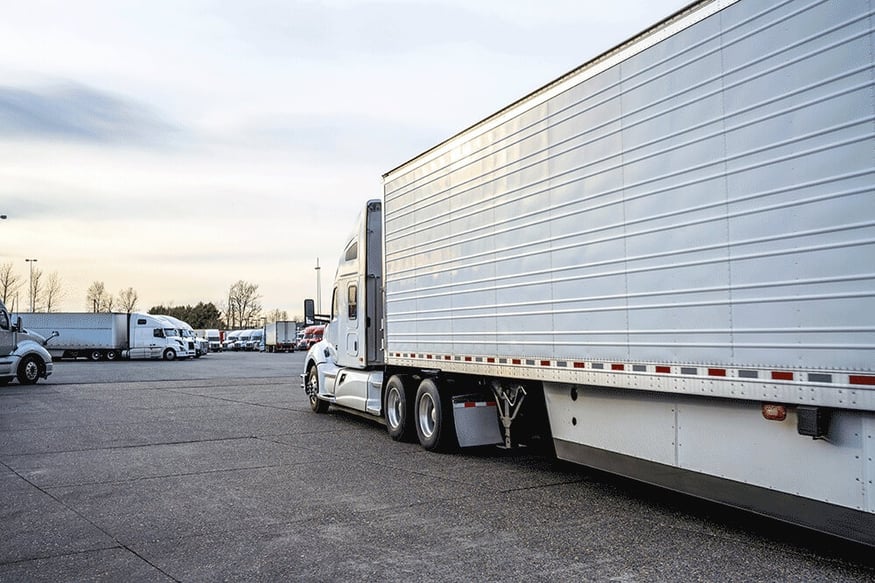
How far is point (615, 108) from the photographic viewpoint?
7.15 metres

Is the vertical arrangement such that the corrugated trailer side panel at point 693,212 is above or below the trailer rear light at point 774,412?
above

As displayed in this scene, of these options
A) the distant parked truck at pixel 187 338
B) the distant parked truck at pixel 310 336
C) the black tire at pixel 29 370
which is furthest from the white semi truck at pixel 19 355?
the distant parked truck at pixel 310 336

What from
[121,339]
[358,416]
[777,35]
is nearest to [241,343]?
[121,339]

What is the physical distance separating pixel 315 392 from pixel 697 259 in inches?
444

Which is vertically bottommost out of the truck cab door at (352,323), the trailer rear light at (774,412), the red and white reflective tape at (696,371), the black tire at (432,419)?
the black tire at (432,419)

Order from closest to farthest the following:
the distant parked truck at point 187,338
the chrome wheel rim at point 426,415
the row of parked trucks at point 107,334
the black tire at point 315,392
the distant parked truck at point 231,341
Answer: the chrome wheel rim at point 426,415 → the black tire at point 315,392 → the row of parked trucks at point 107,334 → the distant parked truck at point 187,338 → the distant parked truck at point 231,341

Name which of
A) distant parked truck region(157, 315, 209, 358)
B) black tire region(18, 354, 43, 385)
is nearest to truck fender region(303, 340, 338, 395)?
black tire region(18, 354, 43, 385)

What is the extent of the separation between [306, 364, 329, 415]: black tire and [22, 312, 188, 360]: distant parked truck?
118 feet

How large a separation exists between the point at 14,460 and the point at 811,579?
991cm

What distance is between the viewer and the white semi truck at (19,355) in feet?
81.4

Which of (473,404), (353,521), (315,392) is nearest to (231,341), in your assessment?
(315,392)

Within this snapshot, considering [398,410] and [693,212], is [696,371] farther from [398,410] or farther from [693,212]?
[398,410]

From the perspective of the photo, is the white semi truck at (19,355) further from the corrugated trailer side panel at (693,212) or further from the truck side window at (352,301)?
the corrugated trailer side panel at (693,212)

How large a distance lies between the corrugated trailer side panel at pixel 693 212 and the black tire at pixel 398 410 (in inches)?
96.4
